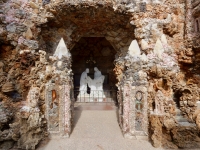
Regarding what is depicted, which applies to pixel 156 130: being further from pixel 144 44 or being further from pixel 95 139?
pixel 144 44

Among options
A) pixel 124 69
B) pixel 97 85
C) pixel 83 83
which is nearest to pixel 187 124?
pixel 124 69

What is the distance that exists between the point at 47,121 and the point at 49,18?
3.66 metres

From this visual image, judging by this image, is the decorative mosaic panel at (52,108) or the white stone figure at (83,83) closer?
the decorative mosaic panel at (52,108)

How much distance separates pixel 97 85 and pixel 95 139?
4251 millimetres

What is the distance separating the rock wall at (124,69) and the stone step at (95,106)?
2.23 meters

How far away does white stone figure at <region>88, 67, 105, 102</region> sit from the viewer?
32.6 feet

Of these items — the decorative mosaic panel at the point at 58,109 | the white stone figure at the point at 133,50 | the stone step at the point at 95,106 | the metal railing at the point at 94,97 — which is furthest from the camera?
the metal railing at the point at 94,97

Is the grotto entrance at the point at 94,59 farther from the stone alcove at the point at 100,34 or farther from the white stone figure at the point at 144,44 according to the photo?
the white stone figure at the point at 144,44

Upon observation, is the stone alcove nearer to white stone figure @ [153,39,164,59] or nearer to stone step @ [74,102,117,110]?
white stone figure @ [153,39,164,59]

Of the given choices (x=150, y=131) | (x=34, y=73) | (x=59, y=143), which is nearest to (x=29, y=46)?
(x=34, y=73)

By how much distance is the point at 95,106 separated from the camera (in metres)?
9.12

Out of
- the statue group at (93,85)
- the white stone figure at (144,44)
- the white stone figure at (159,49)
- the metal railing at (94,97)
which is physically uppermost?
the white stone figure at (144,44)

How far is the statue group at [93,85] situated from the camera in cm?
994

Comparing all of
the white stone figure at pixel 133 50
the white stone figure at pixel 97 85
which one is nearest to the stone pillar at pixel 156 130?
the white stone figure at pixel 133 50
